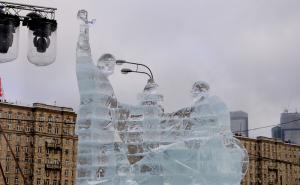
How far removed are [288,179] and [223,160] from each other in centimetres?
6832

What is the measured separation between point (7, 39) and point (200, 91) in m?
4.87

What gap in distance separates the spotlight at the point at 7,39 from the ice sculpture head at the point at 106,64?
209 cm

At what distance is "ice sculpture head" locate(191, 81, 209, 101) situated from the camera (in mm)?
15266

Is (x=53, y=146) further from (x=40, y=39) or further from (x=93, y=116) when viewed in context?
(x=93, y=116)

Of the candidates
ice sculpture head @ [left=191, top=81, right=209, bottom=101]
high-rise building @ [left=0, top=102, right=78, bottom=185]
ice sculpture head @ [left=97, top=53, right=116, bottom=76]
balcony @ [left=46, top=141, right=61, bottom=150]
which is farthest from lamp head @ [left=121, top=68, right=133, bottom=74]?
balcony @ [left=46, top=141, right=61, bottom=150]

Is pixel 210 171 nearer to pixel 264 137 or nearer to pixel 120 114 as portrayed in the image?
pixel 120 114

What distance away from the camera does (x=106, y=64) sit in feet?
50.3

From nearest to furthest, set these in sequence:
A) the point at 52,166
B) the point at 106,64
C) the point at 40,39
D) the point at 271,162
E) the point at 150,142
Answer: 1. the point at 40,39
2. the point at 150,142
3. the point at 106,64
4. the point at 52,166
5. the point at 271,162

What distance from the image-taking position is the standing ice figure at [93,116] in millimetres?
14828

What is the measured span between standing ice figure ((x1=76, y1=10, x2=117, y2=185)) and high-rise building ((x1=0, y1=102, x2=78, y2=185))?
39197mm

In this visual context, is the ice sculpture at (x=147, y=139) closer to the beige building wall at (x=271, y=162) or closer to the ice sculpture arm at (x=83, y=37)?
the ice sculpture arm at (x=83, y=37)

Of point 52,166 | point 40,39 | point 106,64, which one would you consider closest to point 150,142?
point 106,64

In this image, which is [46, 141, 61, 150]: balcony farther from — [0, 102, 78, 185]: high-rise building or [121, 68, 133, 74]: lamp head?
[121, 68, 133, 74]: lamp head

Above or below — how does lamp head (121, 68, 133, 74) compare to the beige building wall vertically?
above
